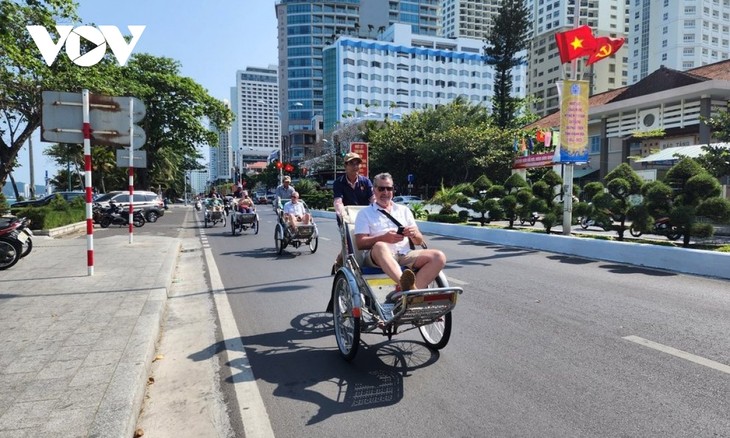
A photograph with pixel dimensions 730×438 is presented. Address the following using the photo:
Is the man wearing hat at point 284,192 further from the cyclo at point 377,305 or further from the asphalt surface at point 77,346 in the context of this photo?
the cyclo at point 377,305

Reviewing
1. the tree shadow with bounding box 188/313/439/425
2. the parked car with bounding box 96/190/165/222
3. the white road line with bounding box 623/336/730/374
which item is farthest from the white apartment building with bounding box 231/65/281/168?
the white road line with bounding box 623/336/730/374

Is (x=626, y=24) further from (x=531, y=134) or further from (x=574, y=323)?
(x=574, y=323)

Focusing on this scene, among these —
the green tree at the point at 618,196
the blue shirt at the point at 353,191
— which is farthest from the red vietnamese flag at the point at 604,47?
the blue shirt at the point at 353,191

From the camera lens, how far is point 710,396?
356 cm

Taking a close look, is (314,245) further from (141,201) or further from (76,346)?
(141,201)

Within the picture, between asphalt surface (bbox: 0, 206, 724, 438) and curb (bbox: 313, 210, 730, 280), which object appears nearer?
asphalt surface (bbox: 0, 206, 724, 438)

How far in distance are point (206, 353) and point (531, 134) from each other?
3948cm

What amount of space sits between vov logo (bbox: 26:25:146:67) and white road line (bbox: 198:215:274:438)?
38.5ft

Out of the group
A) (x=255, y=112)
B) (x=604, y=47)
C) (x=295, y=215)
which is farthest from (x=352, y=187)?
(x=255, y=112)

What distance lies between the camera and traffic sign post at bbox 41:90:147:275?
7664mm

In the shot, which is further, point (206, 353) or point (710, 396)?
point (206, 353)

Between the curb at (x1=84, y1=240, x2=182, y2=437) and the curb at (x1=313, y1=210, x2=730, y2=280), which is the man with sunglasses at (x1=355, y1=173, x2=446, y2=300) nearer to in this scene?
the curb at (x1=84, y1=240, x2=182, y2=437)

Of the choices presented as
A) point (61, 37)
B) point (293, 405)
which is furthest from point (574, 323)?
point (61, 37)

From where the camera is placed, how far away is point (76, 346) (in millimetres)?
4453
